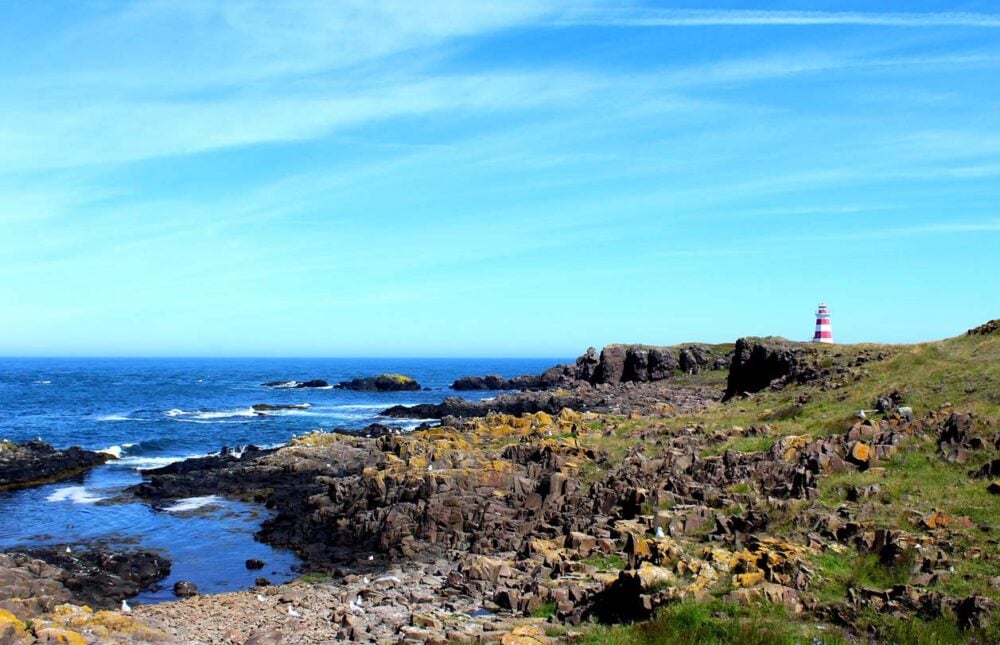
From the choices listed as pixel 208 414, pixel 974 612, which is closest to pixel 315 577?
pixel 974 612

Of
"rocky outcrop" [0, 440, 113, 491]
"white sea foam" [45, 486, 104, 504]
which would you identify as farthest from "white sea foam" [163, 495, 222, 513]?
"rocky outcrop" [0, 440, 113, 491]

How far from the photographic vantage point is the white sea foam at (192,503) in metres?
31.1

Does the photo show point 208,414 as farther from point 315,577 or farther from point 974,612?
point 974,612

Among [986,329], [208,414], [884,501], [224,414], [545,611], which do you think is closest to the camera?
[545,611]

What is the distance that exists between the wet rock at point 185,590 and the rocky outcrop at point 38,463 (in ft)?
71.7

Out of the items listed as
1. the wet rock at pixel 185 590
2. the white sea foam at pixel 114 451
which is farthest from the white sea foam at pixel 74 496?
the wet rock at pixel 185 590

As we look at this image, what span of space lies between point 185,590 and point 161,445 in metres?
34.0

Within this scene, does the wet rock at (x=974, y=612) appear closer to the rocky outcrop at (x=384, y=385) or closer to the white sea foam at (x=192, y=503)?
the white sea foam at (x=192, y=503)

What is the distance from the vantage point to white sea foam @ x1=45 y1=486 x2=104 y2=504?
33688 millimetres

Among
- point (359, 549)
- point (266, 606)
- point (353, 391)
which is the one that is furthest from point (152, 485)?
point (353, 391)

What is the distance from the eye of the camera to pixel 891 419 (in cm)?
2295

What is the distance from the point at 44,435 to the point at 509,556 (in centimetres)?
5031

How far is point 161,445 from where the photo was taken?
167 ft

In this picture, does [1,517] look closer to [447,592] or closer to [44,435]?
[447,592]
